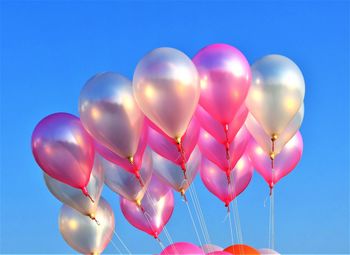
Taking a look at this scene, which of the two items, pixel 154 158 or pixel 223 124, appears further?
pixel 154 158

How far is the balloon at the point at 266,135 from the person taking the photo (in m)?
7.00

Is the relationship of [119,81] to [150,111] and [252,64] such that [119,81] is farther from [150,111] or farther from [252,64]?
[252,64]

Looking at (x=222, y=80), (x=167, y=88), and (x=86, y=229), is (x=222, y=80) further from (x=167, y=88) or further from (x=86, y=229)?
→ (x=86, y=229)

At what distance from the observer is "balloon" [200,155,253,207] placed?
7703mm

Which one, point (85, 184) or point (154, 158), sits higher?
point (154, 158)

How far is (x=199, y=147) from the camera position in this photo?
24.0 ft

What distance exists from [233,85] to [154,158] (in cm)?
180

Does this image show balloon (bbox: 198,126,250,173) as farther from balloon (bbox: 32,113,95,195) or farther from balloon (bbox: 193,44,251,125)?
balloon (bbox: 32,113,95,195)

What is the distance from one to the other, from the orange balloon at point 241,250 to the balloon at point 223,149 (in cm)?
91

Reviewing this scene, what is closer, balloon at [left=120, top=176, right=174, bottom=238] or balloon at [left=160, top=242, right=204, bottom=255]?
balloon at [left=160, top=242, right=204, bottom=255]

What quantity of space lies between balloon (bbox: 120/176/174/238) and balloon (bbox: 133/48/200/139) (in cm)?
188

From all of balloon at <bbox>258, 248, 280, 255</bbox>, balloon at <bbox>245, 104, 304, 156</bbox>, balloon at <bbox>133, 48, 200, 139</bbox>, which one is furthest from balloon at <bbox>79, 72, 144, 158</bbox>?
balloon at <bbox>258, 248, 280, 255</bbox>

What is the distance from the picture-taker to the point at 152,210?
25.3ft

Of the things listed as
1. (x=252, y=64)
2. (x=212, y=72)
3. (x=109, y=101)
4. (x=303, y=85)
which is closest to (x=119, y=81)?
(x=109, y=101)
